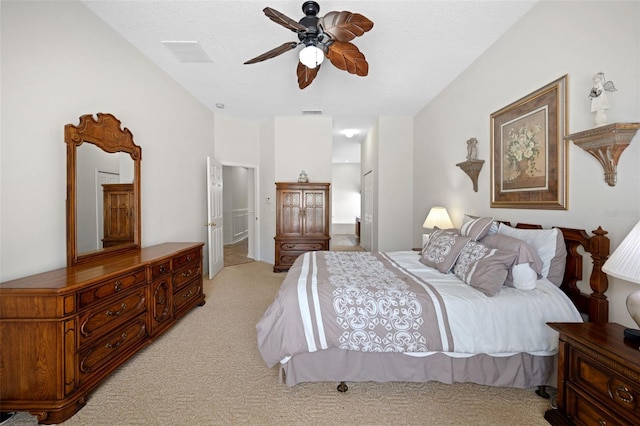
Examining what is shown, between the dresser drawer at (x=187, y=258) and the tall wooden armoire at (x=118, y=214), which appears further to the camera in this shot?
the dresser drawer at (x=187, y=258)

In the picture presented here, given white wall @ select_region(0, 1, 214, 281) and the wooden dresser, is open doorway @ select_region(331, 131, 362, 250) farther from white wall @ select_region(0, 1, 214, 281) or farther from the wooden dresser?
the wooden dresser

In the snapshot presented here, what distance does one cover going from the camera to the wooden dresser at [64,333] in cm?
150

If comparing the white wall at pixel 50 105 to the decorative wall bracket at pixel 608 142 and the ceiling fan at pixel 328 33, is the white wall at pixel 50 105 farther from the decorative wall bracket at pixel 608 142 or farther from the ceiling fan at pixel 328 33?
the decorative wall bracket at pixel 608 142

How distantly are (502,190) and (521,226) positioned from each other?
47 cm

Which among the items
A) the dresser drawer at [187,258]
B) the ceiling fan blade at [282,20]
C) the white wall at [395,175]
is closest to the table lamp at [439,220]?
the white wall at [395,175]

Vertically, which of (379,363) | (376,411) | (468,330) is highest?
(468,330)

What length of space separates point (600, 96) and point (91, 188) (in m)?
3.72

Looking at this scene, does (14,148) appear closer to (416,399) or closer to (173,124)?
(173,124)

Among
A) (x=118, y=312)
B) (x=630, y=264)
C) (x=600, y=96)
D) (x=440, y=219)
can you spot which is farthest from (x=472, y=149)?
(x=118, y=312)

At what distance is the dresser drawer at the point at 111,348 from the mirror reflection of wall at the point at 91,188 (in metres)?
0.74

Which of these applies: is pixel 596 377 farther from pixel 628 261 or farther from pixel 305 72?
pixel 305 72

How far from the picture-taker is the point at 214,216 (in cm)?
455

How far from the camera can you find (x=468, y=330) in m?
1.66

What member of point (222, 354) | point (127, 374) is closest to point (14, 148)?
point (127, 374)
